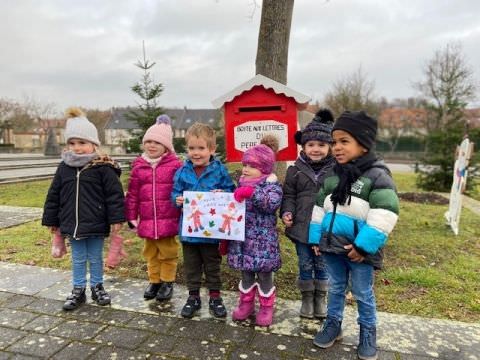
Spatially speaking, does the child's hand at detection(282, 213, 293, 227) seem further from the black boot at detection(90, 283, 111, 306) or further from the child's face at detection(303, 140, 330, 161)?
the black boot at detection(90, 283, 111, 306)

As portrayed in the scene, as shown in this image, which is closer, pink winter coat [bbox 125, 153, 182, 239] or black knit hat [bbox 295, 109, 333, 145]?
black knit hat [bbox 295, 109, 333, 145]

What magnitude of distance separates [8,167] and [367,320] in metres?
20.3

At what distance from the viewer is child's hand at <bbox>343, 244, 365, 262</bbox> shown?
2.67 m

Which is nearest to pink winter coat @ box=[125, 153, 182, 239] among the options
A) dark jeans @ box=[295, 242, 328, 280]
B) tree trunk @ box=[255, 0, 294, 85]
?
dark jeans @ box=[295, 242, 328, 280]

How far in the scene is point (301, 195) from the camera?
330cm

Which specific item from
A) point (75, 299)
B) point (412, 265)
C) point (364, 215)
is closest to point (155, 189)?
point (75, 299)

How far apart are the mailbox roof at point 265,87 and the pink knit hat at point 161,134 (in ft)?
2.44

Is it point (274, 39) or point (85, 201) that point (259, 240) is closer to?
point (85, 201)

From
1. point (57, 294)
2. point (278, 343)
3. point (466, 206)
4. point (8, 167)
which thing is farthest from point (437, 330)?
point (8, 167)

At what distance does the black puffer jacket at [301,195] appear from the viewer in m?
3.27

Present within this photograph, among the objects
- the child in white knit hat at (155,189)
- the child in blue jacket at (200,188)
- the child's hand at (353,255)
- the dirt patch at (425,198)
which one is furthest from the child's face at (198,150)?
the dirt patch at (425,198)

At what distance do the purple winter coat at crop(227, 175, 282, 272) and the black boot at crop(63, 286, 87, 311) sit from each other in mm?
1466

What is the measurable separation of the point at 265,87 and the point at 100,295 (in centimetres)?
254

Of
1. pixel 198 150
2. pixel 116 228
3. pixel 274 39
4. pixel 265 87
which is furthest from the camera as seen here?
pixel 274 39
